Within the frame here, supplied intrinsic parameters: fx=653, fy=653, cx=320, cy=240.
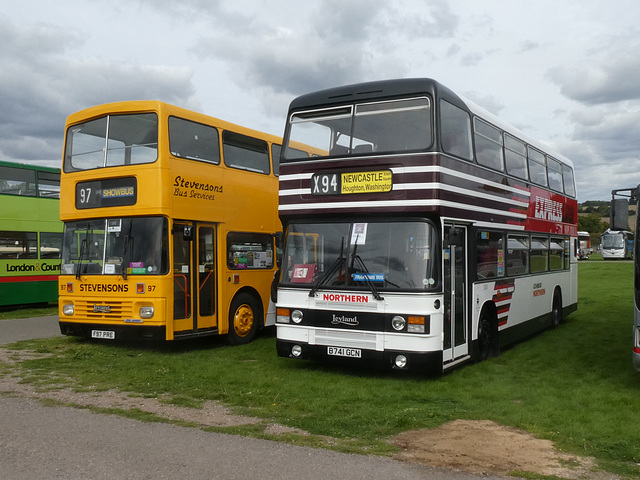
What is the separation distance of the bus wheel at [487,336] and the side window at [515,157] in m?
2.76

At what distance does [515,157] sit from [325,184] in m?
4.66

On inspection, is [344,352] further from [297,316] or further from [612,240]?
[612,240]

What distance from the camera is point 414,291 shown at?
28.3 feet

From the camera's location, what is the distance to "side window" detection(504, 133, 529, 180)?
1195 cm

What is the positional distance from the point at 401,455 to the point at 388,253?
3.58 meters

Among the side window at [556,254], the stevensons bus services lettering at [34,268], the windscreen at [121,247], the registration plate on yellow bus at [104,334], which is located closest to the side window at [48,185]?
the stevensons bus services lettering at [34,268]

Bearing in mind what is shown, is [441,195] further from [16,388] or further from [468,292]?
[16,388]

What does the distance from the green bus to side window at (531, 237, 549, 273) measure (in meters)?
14.3

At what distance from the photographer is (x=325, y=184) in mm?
9586

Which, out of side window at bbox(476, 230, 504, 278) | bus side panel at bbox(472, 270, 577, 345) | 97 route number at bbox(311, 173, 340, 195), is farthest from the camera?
bus side panel at bbox(472, 270, 577, 345)

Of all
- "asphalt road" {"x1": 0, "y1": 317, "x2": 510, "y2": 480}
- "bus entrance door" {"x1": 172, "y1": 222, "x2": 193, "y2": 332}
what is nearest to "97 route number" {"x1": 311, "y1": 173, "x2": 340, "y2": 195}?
"bus entrance door" {"x1": 172, "y1": 222, "x2": 193, "y2": 332}

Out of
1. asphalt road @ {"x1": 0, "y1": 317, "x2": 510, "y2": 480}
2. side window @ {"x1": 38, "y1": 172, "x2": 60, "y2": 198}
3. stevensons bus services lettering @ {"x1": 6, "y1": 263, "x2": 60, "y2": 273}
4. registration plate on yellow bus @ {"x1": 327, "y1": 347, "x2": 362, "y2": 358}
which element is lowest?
asphalt road @ {"x1": 0, "y1": 317, "x2": 510, "y2": 480}

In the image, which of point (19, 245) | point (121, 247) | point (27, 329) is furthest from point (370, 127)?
point (19, 245)

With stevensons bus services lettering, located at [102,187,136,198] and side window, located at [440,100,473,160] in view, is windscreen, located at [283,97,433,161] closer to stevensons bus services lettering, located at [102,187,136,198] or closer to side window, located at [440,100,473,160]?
side window, located at [440,100,473,160]
